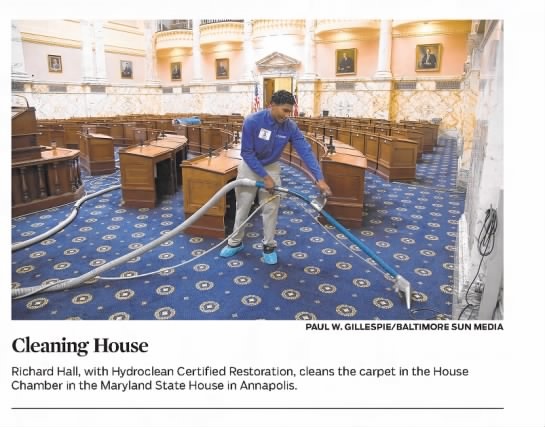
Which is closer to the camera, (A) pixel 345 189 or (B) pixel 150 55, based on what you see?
(A) pixel 345 189

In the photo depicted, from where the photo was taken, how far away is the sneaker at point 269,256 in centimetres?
312

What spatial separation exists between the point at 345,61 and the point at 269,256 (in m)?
12.4

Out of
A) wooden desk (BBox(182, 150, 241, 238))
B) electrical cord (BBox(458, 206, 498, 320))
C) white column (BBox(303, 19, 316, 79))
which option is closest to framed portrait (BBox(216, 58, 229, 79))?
white column (BBox(303, 19, 316, 79))

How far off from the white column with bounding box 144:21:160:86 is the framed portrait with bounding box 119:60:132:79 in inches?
31.0

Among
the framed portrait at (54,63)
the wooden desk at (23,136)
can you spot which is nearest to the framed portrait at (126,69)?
the framed portrait at (54,63)

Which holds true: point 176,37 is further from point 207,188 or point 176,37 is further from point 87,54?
point 207,188

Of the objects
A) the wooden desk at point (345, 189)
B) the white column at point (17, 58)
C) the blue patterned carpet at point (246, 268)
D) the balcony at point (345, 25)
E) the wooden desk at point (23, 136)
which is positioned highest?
the balcony at point (345, 25)

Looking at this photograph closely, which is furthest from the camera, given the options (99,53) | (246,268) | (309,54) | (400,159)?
(99,53)

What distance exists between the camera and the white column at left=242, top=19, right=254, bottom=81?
15391 millimetres

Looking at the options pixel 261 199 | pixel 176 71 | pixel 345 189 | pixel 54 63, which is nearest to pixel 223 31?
pixel 176 71

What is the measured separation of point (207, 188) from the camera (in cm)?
374

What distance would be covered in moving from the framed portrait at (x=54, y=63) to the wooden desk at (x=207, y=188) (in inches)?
519

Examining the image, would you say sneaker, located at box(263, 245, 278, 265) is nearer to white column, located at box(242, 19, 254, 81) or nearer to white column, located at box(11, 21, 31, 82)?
white column, located at box(11, 21, 31, 82)

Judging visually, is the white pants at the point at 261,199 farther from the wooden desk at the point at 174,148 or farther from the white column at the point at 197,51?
the white column at the point at 197,51
